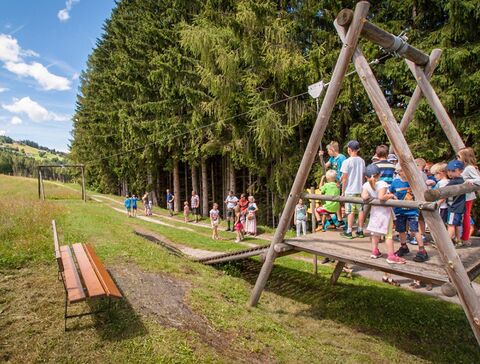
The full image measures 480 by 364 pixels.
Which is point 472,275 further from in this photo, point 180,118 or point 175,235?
point 180,118

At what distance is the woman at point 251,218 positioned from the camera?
1388cm

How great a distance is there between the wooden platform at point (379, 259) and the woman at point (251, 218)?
→ 764 centimetres

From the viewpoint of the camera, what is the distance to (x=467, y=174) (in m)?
4.84

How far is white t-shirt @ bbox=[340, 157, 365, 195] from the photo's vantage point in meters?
5.43

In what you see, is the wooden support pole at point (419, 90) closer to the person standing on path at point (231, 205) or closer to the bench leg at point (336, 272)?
the bench leg at point (336, 272)

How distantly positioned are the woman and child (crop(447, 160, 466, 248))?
29.6 ft

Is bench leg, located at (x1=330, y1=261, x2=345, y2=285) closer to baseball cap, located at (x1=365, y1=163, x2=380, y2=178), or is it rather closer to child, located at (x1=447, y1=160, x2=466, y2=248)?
child, located at (x1=447, y1=160, x2=466, y2=248)

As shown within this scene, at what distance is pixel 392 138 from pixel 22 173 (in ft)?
451

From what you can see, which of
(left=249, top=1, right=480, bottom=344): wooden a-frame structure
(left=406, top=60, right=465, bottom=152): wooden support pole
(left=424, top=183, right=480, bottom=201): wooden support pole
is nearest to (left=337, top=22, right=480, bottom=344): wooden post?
(left=249, top=1, right=480, bottom=344): wooden a-frame structure

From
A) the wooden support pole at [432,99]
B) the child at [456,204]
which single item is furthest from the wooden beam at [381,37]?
the child at [456,204]

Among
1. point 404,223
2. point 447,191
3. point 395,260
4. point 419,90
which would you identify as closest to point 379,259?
point 395,260

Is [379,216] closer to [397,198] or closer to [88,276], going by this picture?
[397,198]

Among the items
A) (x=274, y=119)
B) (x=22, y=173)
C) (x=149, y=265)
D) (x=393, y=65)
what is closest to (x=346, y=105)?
(x=393, y=65)

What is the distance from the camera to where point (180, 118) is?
19.0 meters
